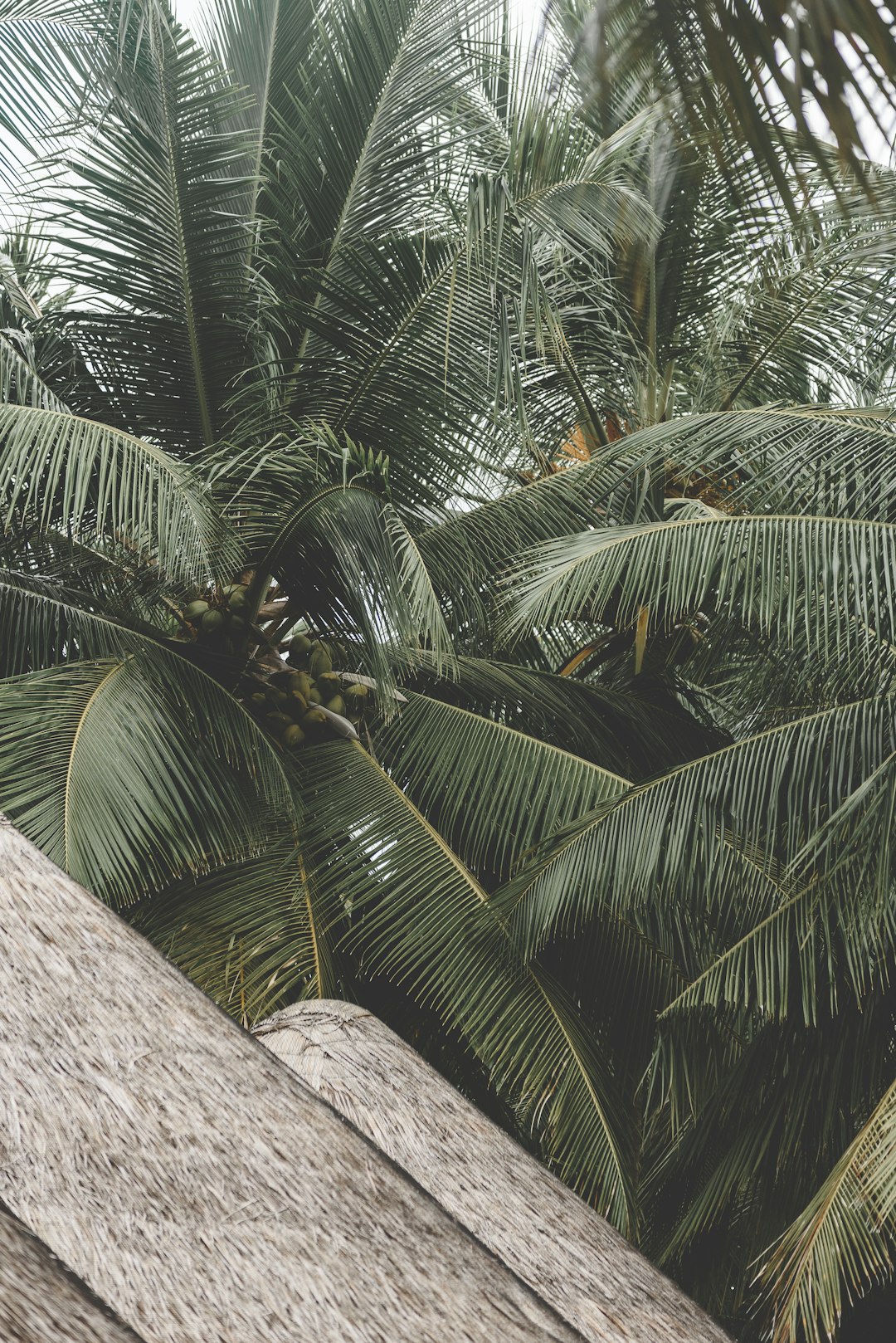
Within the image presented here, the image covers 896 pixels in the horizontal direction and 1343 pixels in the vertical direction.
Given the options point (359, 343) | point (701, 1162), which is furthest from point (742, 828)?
point (359, 343)

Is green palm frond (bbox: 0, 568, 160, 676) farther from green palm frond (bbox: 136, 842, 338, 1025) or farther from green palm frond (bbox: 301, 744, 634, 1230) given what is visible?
green palm frond (bbox: 136, 842, 338, 1025)

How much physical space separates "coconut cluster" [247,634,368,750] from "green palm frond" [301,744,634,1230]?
170 mm

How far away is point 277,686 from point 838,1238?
3.85 metres

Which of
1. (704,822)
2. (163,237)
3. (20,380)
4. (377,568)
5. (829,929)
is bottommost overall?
(829,929)

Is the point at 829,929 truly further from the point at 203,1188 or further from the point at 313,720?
the point at 203,1188

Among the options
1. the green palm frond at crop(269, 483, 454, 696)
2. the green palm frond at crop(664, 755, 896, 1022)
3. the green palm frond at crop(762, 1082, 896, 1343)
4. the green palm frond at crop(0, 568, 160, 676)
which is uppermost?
the green palm frond at crop(0, 568, 160, 676)

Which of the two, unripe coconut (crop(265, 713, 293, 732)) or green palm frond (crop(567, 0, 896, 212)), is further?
unripe coconut (crop(265, 713, 293, 732))

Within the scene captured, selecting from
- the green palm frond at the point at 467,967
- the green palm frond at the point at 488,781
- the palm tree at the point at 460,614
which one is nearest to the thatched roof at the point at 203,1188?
the palm tree at the point at 460,614

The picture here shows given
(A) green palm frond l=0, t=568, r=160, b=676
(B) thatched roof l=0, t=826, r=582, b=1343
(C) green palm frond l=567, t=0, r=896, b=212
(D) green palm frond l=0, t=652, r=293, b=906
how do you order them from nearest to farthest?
(C) green palm frond l=567, t=0, r=896, b=212
(B) thatched roof l=0, t=826, r=582, b=1343
(D) green palm frond l=0, t=652, r=293, b=906
(A) green palm frond l=0, t=568, r=160, b=676

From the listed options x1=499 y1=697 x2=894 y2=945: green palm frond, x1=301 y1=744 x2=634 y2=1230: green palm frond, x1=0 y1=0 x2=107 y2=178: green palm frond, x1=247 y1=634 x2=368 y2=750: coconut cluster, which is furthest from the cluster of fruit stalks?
x1=0 y1=0 x2=107 y2=178: green palm frond

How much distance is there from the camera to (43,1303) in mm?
1083

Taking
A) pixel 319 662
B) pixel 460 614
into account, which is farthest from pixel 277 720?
pixel 460 614

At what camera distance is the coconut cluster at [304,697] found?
6.86 m

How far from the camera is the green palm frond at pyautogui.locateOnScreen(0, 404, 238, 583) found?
5.69m
